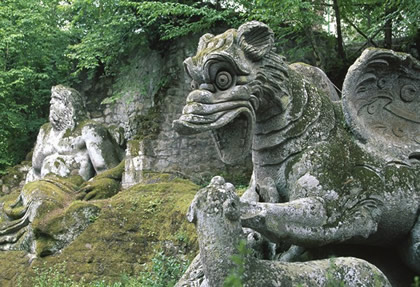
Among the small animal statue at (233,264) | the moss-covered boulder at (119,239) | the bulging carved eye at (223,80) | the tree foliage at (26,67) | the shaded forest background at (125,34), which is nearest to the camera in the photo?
the small animal statue at (233,264)

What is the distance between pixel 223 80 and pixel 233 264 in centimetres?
88

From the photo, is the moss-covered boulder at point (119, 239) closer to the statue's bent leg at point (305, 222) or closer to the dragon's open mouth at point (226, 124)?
the dragon's open mouth at point (226, 124)

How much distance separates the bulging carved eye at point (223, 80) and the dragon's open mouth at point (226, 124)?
0.10m

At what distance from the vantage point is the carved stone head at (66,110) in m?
7.94

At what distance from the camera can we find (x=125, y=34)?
10273mm

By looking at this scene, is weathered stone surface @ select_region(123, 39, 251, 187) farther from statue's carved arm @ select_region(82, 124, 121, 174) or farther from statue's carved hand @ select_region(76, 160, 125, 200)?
statue's carved hand @ select_region(76, 160, 125, 200)

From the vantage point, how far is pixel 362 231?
2.50 metres

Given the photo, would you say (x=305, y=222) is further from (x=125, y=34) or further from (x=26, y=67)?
(x=26, y=67)

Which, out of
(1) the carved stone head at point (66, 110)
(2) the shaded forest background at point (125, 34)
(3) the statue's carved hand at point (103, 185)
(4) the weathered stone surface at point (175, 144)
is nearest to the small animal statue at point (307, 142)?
(2) the shaded forest background at point (125, 34)

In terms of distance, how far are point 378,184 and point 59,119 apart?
6237 mm

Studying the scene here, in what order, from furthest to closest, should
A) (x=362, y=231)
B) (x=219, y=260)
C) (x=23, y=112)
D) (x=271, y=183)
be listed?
(x=23, y=112)
(x=271, y=183)
(x=362, y=231)
(x=219, y=260)

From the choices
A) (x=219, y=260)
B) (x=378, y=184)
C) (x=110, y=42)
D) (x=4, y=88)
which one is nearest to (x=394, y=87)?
(x=378, y=184)

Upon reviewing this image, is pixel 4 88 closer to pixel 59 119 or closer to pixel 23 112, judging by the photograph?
pixel 23 112

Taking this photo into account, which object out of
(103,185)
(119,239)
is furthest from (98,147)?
(119,239)
